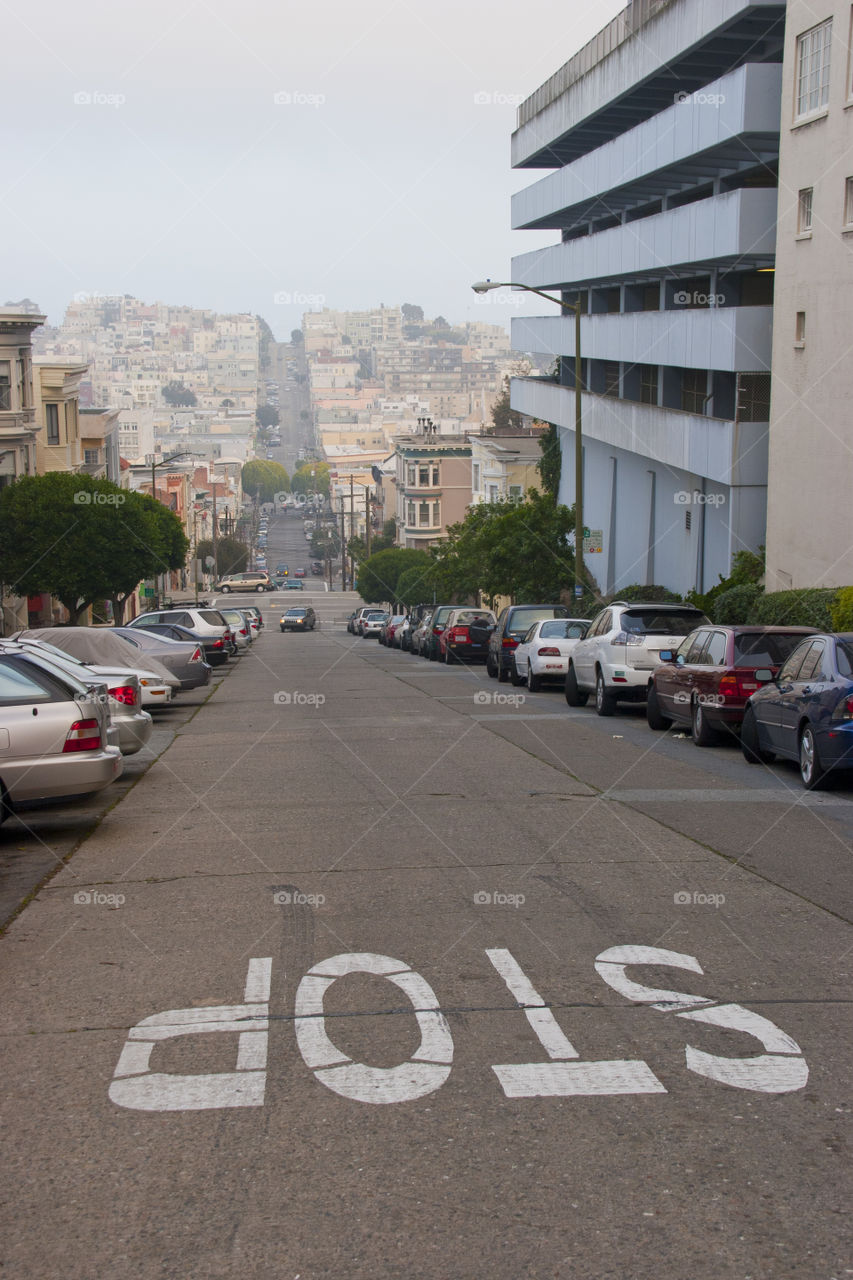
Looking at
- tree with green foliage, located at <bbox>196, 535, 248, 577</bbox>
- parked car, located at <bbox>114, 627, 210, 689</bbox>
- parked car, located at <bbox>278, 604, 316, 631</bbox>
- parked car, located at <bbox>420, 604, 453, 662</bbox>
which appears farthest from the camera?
tree with green foliage, located at <bbox>196, 535, 248, 577</bbox>

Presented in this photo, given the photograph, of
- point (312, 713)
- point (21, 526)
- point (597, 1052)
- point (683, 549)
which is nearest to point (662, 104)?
point (683, 549)

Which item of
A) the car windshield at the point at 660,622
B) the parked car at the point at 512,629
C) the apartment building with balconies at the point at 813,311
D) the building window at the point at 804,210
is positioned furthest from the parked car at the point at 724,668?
the building window at the point at 804,210

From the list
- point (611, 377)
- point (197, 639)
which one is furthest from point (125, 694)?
point (611, 377)

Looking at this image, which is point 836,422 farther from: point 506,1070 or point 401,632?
point 401,632

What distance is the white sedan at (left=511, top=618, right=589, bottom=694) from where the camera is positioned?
87.1 ft

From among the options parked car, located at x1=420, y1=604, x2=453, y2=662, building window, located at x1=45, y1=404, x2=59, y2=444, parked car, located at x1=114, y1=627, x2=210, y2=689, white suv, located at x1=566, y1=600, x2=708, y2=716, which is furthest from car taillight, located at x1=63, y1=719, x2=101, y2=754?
building window, located at x1=45, y1=404, x2=59, y2=444

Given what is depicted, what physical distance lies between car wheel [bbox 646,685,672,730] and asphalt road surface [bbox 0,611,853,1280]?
6.97m

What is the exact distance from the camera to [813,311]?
28719mm

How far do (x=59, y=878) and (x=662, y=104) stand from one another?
1636 inches

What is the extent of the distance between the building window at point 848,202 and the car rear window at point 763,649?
13.3m

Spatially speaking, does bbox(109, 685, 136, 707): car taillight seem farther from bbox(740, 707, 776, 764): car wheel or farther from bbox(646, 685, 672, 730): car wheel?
bbox(646, 685, 672, 730): car wheel

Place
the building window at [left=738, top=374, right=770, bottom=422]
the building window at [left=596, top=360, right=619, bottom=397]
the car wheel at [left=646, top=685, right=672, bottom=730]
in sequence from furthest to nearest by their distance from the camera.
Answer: the building window at [left=596, top=360, right=619, bottom=397]
the building window at [left=738, top=374, right=770, bottom=422]
the car wheel at [left=646, top=685, right=672, bottom=730]

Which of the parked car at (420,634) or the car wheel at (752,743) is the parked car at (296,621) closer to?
the parked car at (420,634)

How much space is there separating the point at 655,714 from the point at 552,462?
43.8 metres
